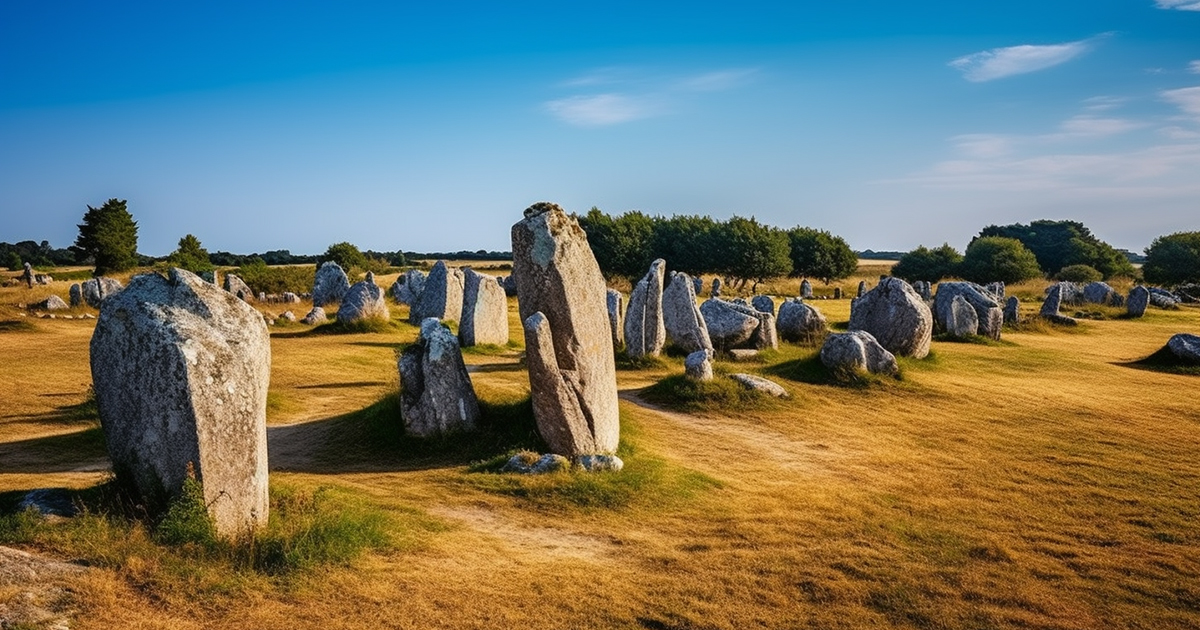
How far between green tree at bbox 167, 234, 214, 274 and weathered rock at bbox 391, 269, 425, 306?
15.8 metres

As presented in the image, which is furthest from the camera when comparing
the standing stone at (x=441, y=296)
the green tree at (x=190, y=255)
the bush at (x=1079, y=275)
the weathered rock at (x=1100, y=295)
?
the bush at (x=1079, y=275)

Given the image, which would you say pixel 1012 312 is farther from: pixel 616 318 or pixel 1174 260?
pixel 1174 260

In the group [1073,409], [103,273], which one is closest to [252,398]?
[1073,409]

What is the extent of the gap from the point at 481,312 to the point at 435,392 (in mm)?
11096

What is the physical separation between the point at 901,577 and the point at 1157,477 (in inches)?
234

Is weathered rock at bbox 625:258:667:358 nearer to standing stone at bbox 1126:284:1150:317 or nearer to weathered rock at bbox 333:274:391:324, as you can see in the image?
weathered rock at bbox 333:274:391:324

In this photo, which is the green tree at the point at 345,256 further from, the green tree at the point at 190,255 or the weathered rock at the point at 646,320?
the weathered rock at the point at 646,320

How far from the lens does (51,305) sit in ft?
94.7

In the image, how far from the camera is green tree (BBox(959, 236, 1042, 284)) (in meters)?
63.0

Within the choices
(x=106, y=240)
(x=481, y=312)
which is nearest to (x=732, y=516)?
(x=481, y=312)

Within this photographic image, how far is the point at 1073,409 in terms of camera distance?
15.3 meters

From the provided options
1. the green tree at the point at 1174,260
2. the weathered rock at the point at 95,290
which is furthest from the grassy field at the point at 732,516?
the green tree at the point at 1174,260

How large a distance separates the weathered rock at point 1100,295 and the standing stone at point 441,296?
31.5 meters

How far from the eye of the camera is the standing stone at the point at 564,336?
10.4 m
